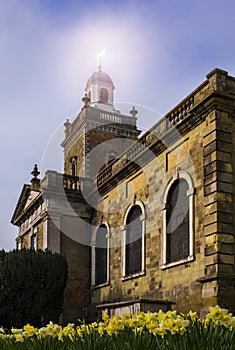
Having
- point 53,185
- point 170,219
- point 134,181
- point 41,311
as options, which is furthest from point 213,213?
point 53,185

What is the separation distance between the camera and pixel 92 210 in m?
24.1

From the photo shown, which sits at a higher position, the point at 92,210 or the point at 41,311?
the point at 92,210

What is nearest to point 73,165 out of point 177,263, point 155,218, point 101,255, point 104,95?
point 104,95

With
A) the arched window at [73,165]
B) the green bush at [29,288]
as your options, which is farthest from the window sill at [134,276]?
the arched window at [73,165]

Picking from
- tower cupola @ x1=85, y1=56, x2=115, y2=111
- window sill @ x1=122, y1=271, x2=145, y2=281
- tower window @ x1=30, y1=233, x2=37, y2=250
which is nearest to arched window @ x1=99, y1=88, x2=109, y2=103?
tower cupola @ x1=85, y1=56, x2=115, y2=111

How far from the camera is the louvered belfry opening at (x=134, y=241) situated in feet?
63.3

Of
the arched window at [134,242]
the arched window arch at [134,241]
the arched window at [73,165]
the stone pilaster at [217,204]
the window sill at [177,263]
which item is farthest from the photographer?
the arched window at [73,165]

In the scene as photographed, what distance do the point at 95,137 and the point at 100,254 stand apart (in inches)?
362

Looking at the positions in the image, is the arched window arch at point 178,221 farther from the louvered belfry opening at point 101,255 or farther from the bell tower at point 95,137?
the bell tower at point 95,137

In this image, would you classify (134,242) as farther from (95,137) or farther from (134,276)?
(95,137)

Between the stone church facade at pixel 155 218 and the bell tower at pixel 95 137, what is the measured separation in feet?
1.31

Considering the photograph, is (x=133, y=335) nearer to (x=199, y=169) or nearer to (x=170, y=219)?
(x=199, y=169)

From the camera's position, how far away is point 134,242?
778 inches

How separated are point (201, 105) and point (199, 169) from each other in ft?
6.06
